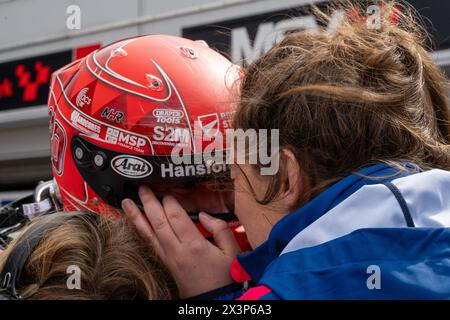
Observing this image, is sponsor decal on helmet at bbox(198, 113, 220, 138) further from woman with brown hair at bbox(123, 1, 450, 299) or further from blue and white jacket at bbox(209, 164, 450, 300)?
blue and white jacket at bbox(209, 164, 450, 300)

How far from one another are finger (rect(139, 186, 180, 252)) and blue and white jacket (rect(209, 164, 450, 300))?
37 cm

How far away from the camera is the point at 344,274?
2.46 feet

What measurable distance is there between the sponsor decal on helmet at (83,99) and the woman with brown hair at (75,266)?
1.17 ft

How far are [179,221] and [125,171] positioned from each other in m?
0.18

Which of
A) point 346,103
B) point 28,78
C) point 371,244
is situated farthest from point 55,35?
point 371,244

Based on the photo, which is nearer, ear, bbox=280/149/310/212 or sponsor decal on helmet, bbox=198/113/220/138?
ear, bbox=280/149/310/212

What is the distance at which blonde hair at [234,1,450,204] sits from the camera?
0.93 metres

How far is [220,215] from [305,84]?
1.37ft

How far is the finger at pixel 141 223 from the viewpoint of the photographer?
3.83 feet

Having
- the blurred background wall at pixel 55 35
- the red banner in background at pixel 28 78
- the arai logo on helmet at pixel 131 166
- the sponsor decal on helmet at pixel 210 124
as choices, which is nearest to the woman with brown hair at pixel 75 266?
the arai logo on helmet at pixel 131 166

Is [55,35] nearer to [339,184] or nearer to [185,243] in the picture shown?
[185,243]

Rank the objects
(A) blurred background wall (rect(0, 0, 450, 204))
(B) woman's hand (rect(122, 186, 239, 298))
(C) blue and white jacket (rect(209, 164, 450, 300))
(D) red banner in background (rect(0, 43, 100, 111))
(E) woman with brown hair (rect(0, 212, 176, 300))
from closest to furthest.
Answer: (C) blue and white jacket (rect(209, 164, 450, 300)), (E) woman with brown hair (rect(0, 212, 176, 300)), (B) woman's hand (rect(122, 186, 239, 298)), (A) blurred background wall (rect(0, 0, 450, 204)), (D) red banner in background (rect(0, 43, 100, 111))

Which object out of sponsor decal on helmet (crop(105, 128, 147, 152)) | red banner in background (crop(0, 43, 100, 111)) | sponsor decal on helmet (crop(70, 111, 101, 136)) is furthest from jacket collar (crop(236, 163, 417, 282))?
red banner in background (crop(0, 43, 100, 111))

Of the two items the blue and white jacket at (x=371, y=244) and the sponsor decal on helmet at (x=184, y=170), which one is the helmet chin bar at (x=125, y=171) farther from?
the blue and white jacket at (x=371, y=244)
